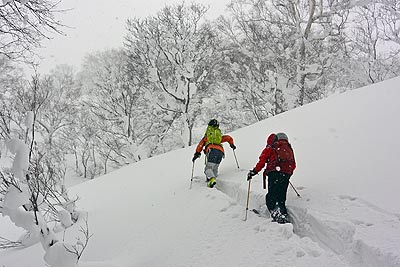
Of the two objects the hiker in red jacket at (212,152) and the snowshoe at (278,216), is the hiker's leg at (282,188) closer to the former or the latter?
the snowshoe at (278,216)

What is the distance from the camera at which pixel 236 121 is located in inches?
818

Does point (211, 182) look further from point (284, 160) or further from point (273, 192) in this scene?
point (284, 160)

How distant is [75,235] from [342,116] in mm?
7897

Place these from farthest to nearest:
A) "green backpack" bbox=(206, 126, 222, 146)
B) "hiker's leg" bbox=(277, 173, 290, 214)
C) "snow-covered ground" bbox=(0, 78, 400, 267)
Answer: "green backpack" bbox=(206, 126, 222, 146) < "hiker's leg" bbox=(277, 173, 290, 214) < "snow-covered ground" bbox=(0, 78, 400, 267)

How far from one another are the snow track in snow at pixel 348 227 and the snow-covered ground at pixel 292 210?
0.01 metres

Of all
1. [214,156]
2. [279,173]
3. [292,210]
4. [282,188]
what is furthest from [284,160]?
[214,156]

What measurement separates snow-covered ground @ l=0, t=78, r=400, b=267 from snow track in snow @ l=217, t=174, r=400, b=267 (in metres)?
0.01

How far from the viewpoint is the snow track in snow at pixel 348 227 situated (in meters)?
3.47

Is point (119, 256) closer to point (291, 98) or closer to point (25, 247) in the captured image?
point (25, 247)

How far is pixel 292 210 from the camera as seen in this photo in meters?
5.11

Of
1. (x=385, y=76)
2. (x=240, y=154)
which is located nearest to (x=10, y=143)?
(x=240, y=154)

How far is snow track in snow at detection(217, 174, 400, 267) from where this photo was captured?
3.47 metres

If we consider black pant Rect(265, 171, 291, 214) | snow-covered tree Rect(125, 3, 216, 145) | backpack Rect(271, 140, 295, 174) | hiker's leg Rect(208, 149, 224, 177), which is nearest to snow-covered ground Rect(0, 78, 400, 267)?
black pant Rect(265, 171, 291, 214)

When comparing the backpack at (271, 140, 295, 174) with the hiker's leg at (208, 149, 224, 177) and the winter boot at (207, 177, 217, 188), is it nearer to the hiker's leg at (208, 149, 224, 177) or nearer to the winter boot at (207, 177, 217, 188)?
the winter boot at (207, 177, 217, 188)
